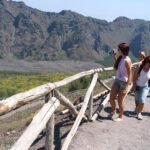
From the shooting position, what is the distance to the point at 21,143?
14.4 ft

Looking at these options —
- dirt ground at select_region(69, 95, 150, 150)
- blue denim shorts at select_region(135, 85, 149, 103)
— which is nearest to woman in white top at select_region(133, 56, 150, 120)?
blue denim shorts at select_region(135, 85, 149, 103)

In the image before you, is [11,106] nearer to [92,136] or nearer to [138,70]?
[92,136]

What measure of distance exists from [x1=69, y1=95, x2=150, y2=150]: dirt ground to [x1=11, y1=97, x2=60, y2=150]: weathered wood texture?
2.40 m

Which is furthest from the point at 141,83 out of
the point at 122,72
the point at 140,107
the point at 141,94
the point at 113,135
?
the point at 113,135

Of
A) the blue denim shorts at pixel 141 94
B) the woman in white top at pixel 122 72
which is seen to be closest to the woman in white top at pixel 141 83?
the blue denim shorts at pixel 141 94

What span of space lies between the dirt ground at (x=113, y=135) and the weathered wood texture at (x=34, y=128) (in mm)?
2396

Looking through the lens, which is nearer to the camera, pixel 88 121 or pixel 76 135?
pixel 76 135

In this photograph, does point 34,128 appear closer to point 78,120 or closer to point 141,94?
point 78,120

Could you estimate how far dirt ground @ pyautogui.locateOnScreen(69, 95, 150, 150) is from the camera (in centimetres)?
873

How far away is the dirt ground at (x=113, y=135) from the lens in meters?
8.73

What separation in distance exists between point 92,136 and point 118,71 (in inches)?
70.5

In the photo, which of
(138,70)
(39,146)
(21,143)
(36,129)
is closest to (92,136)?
(39,146)

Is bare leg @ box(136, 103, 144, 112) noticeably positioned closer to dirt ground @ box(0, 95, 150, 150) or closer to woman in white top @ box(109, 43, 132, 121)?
dirt ground @ box(0, 95, 150, 150)

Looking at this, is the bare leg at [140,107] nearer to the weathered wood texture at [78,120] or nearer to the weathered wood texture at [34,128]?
the weathered wood texture at [78,120]
